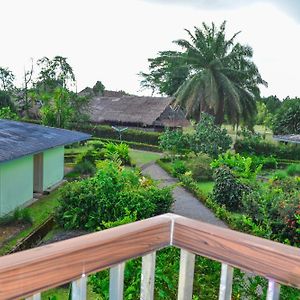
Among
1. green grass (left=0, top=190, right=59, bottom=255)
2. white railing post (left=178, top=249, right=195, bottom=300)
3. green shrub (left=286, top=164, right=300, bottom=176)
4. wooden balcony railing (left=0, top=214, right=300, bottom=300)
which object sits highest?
wooden balcony railing (left=0, top=214, right=300, bottom=300)

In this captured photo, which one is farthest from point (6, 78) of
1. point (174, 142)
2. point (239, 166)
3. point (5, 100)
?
point (239, 166)

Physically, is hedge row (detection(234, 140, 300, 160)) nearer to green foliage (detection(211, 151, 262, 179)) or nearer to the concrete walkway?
the concrete walkway

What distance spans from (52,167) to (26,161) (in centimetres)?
295

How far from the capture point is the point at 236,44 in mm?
33031

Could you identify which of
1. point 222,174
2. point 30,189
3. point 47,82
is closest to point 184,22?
point 47,82

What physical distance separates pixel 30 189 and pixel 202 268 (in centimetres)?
1286

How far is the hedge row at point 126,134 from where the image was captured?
3450 cm

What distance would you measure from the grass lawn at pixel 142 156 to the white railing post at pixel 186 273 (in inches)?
913

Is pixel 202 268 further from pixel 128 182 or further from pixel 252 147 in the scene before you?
pixel 252 147

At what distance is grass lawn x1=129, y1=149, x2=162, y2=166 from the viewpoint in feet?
85.3

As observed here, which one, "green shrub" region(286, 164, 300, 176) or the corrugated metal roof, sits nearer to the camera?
the corrugated metal roof

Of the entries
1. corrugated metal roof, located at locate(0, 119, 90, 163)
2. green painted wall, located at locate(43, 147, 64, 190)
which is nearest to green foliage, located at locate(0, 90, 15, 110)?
corrugated metal roof, located at locate(0, 119, 90, 163)

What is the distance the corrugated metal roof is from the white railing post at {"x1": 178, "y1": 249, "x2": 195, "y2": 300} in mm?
10516

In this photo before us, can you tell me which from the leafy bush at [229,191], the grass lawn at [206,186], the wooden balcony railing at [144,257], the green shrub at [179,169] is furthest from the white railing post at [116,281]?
the green shrub at [179,169]
